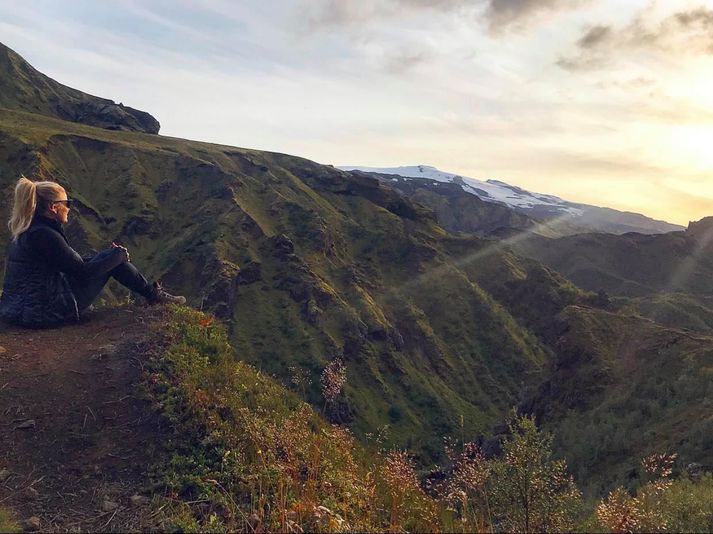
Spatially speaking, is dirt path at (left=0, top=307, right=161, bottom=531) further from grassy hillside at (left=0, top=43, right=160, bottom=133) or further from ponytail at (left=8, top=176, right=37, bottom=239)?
grassy hillside at (left=0, top=43, right=160, bottom=133)

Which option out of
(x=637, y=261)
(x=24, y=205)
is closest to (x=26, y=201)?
(x=24, y=205)

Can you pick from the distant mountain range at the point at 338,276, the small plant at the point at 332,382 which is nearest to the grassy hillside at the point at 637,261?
the distant mountain range at the point at 338,276

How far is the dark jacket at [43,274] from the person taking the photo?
895cm

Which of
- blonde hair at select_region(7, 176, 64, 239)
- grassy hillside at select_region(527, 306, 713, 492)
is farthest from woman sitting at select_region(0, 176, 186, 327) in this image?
grassy hillside at select_region(527, 306, 713, 492)

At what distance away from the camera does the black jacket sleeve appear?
8852 mm

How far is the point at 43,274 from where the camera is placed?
30.2 ft

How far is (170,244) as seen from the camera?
292ft

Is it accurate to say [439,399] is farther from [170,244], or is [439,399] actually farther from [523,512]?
[523,512]

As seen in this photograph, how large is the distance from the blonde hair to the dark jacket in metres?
0.12

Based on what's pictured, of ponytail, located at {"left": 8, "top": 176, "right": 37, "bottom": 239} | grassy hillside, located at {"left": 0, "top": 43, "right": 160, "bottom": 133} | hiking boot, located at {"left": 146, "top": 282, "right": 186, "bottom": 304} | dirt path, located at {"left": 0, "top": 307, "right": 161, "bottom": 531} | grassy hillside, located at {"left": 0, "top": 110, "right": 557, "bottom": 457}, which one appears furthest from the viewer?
grassy hillside, located at {"left": 0, "top": 43, "right": 160, "bottom": 133}

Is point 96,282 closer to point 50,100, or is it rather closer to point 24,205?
point 24,205

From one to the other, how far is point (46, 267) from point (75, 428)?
3675 mm

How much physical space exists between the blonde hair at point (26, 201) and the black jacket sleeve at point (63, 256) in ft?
0.84

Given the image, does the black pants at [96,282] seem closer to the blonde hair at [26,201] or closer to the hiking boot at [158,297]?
the hiking boot at [158,297]
